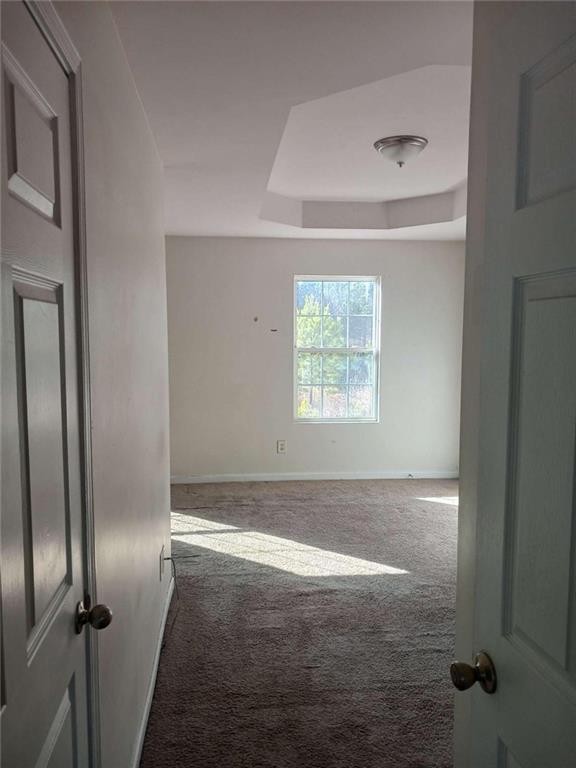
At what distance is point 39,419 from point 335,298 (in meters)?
4.92

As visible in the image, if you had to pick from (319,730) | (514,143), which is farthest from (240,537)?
(514,143)

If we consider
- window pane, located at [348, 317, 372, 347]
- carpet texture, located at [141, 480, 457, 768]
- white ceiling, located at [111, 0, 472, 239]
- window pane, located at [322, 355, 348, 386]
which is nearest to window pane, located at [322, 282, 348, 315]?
window pane, located at [348, 317, 372, 347]

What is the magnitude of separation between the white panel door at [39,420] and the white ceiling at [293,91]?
0.75 meters

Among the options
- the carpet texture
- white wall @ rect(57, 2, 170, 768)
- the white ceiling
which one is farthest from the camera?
the carpet texture

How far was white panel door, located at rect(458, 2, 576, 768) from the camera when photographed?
806 mm

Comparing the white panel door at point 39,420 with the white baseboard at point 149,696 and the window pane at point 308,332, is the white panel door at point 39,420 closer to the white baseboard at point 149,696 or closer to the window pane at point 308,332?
the white baseboard at point 149,696

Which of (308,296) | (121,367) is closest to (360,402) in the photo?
(308,296)

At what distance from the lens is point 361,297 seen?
5.73 meters

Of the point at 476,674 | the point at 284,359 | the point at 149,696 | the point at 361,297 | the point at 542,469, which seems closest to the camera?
the point at 542,469

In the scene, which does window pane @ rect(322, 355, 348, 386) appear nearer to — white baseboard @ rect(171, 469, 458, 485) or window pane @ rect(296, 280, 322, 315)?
window pane @ rect(296, 280, 322, 315)

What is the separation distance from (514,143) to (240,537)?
3.64 m

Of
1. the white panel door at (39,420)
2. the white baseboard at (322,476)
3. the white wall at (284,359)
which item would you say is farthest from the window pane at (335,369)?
the white panel door at (39,420)

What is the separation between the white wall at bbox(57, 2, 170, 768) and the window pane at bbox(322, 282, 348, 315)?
317cm

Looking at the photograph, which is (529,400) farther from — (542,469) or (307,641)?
(307,641)
